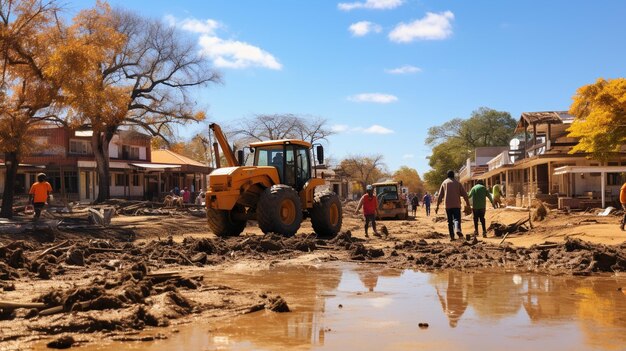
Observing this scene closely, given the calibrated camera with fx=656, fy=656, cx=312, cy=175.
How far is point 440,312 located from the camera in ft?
21.6

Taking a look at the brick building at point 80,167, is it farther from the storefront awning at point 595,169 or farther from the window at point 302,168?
the window at point 302,168

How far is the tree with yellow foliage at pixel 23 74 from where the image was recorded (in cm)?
2284

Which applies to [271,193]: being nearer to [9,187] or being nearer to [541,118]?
[9,187]

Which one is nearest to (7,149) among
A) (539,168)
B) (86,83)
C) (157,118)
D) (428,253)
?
(86,83)

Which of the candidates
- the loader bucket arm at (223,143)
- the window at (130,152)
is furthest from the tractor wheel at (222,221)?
the window at (130,152)

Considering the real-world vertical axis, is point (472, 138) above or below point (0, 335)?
above

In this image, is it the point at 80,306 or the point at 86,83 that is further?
the point at 86,83

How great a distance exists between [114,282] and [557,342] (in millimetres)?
4968

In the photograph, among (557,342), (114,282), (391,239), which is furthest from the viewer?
(391,239)

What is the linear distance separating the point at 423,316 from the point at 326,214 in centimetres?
1066

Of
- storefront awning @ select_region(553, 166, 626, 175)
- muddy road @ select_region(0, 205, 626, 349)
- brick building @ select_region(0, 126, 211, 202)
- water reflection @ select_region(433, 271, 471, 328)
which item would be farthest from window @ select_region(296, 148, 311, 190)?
brick building @ select_region(0, 126, 211, 202)

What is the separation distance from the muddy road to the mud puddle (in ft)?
1.19

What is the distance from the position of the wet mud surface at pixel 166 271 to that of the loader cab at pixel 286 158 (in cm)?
258

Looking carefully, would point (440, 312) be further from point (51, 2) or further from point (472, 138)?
point (472, 138)
